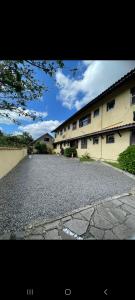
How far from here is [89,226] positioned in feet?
7.86

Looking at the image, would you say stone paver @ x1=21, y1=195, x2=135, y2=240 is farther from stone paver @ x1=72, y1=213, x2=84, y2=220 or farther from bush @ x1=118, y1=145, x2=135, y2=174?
bush @ x1=118, y1=145, x2=135, y2=174

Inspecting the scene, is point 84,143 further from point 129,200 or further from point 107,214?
point 107,214

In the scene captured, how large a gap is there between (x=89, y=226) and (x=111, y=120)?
850cm

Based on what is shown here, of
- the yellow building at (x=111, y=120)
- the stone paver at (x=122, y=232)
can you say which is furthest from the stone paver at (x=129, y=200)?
the yellow building at (x=111, y=120)

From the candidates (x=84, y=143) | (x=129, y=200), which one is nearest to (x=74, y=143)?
(x=84, y=143)

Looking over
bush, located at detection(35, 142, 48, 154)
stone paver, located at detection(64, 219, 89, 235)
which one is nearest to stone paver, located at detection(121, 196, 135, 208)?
stone paver, located at detection(64, 219, 89, 235)

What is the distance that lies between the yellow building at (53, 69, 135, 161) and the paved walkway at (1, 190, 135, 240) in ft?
18.4

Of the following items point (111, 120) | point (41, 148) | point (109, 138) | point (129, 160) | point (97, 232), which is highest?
point (111, 120)

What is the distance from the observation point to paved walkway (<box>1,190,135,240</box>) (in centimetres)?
210

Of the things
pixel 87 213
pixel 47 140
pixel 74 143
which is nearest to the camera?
pixel 87 213

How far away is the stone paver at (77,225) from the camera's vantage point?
7.41 feet
